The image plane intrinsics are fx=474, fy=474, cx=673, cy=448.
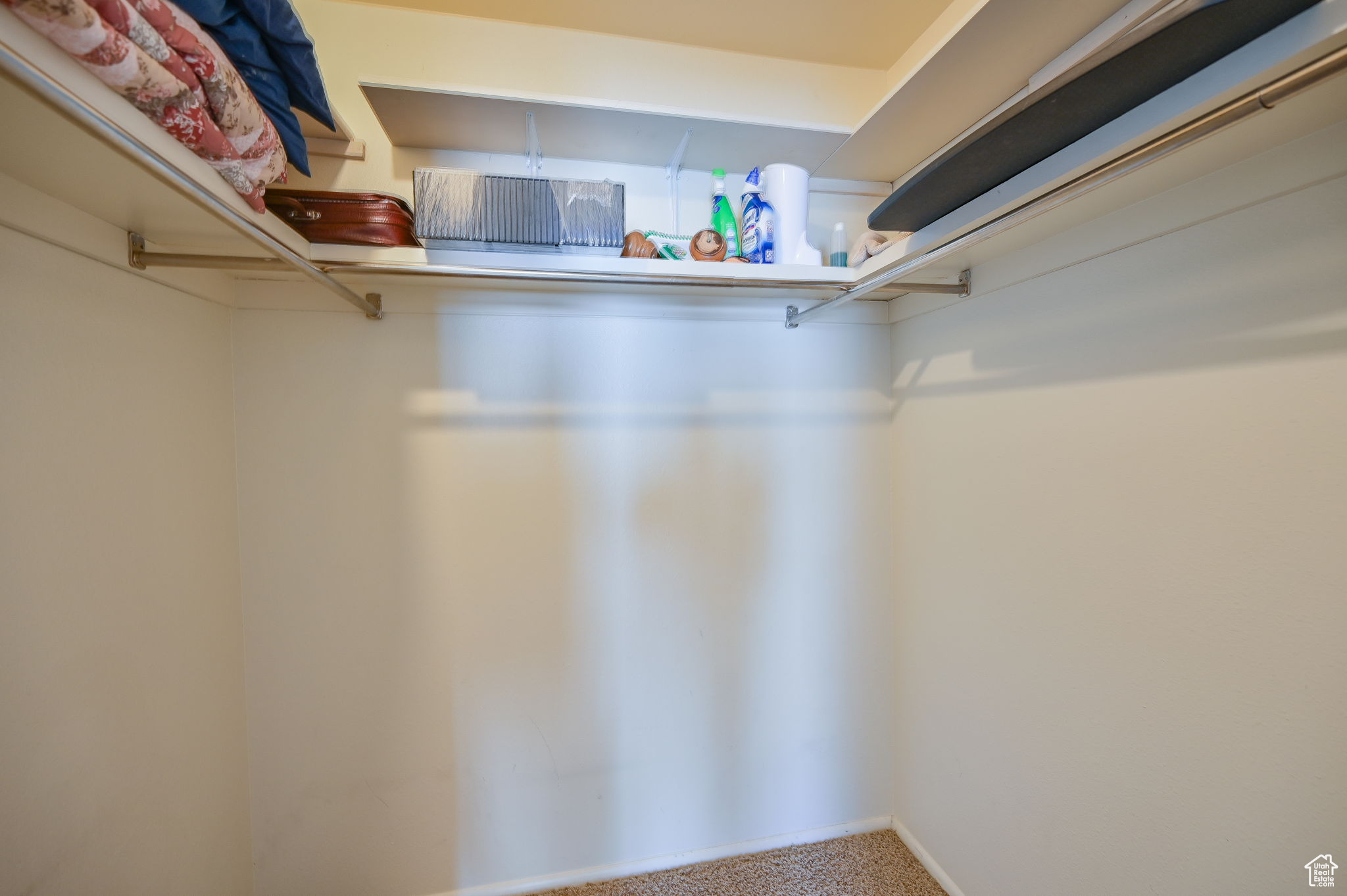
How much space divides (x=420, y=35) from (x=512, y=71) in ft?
0.76

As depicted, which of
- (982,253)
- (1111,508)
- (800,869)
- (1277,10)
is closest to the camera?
(1277,10)

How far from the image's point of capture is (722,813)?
1.44 m

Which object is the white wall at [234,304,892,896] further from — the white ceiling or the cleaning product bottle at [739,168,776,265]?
the white ceiling

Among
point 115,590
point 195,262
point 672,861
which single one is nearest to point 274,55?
point 195,262

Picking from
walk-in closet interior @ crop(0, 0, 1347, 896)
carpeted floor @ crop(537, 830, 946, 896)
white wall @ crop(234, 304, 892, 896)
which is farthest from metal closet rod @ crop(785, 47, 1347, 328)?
carpeted floor @ crop(537, 830, 946, 896)

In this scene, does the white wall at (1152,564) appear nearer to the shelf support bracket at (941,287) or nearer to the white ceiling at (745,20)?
the shelf support bracket at (941,287)

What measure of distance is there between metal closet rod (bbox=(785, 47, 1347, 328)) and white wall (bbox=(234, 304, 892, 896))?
24.6 inches

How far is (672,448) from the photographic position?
4.57 feet

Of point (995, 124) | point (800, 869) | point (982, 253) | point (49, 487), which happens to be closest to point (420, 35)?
point (49, 487)

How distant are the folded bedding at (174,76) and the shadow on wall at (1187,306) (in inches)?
56.5

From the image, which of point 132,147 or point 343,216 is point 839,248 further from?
point 132,147

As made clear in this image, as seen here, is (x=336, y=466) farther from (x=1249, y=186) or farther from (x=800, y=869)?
(x=1249, y=186)

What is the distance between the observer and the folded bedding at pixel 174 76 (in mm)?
466

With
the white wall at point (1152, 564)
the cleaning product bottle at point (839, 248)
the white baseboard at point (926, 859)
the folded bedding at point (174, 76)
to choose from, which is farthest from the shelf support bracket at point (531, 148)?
the white baseboard at point (926, 859)
